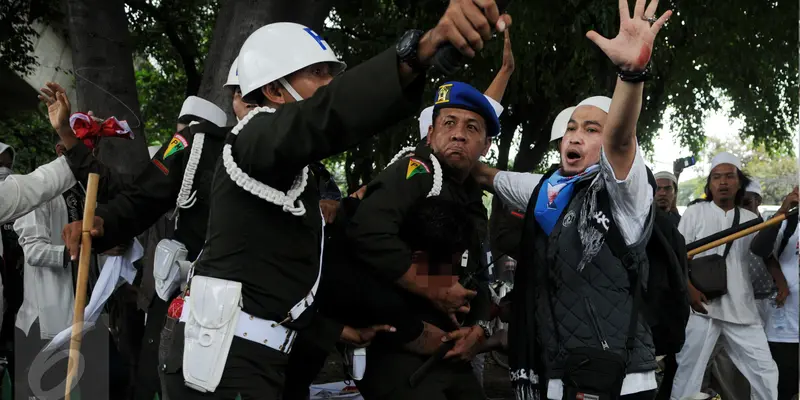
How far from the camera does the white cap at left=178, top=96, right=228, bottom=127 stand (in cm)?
627

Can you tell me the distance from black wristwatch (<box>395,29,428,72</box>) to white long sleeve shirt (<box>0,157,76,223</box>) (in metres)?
2.65

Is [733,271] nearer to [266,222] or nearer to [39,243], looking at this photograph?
[39,243]

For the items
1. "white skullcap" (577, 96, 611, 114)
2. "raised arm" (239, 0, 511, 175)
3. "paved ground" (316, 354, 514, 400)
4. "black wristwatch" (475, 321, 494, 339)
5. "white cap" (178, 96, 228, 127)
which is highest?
"white cap" (178, 96, 228, 127)

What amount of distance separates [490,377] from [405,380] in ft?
21.4

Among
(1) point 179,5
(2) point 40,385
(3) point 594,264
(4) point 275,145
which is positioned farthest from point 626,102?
(1) point 179,5

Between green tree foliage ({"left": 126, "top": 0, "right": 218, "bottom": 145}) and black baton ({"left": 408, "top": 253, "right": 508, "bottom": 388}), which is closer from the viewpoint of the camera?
black baton ({"left": 408, "top": 253, "right": 508, "bottom": 388})

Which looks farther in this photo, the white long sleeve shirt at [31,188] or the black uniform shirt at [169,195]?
the white long sleeve shirt at [31,188]

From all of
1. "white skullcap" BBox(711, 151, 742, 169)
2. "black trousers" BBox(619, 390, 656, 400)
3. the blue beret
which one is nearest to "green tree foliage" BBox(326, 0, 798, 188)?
"white skullcap" BBox(711, 151, 742, 169)

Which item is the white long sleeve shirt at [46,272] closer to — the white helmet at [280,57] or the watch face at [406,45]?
the white helmet at [280,57]

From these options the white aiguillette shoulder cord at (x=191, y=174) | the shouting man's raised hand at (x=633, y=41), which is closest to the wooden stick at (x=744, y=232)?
the shouting man's raised hand at (x=633, y=41)

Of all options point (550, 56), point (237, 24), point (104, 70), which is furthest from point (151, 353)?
point (550, 56)

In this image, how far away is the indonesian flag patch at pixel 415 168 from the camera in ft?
13.7

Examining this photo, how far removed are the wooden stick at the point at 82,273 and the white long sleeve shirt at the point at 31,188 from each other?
7.4 inches

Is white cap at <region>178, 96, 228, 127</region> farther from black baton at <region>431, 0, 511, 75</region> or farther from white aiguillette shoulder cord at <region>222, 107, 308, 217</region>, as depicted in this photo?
black baton at <region>431, 0, 511, 75</region>
